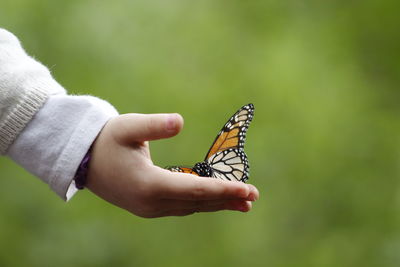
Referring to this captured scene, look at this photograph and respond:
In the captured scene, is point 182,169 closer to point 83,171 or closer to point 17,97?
point 83,171

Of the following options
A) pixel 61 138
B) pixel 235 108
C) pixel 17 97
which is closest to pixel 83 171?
pixel 61 138

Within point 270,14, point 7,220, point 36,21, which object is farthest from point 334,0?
point 7,220

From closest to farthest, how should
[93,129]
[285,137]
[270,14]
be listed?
1. [93,129]
2. [285,137]
3. [270,14]

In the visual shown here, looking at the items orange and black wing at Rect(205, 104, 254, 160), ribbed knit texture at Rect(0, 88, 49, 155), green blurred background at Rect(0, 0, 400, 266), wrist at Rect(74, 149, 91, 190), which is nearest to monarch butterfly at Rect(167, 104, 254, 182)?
orange and black wing at Rect(205, 104, 254, 160)

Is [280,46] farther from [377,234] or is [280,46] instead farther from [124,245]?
[124,245]

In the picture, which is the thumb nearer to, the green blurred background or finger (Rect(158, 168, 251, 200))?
finger (Rect(158, 168, 251, 200))

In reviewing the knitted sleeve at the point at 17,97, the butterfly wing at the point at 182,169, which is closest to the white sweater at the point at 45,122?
the knitted sleeve at the point at 17,97

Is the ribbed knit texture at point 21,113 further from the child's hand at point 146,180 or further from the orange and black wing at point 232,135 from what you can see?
the orange and black wing at point 232,135
